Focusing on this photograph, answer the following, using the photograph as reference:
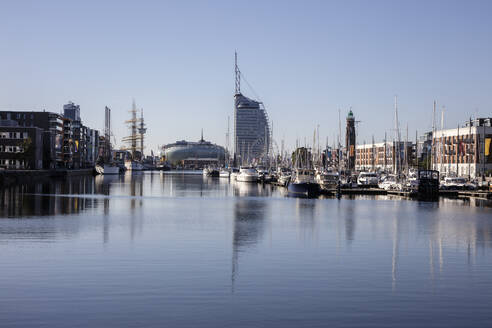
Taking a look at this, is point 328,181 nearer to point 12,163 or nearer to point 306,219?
point 306,219

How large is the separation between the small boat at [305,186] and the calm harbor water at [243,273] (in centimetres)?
4471

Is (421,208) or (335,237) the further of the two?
(421,208)

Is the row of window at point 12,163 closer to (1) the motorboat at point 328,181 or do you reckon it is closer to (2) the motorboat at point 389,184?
(1) the motorboat at point 328,181

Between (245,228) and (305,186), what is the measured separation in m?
52.9

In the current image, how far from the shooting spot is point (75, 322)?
20734mm

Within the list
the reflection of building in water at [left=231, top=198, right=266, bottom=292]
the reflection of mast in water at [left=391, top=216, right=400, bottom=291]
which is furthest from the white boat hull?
the reflection of mast in water at [left=391, top=216, right=400, bottom=291]

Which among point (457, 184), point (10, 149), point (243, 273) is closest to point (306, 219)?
point (243, 273)

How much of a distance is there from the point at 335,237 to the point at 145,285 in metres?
21.9

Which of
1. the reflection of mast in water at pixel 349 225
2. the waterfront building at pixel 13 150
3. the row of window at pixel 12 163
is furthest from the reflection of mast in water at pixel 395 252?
the row of window at pixel 12 163

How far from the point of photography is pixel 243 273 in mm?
29953

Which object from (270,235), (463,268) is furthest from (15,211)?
(463,268)

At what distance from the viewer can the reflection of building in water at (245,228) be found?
37.2m

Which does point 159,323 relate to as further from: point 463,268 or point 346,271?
point 463,268

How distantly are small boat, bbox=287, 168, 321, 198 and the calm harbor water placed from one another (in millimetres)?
44706
